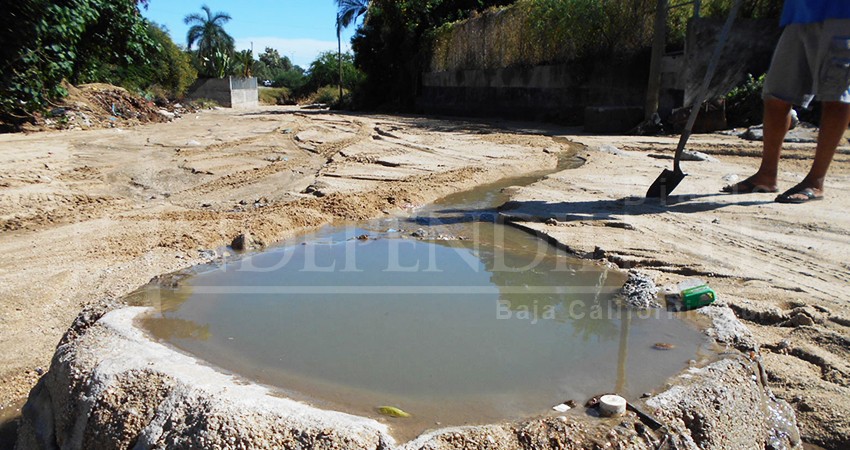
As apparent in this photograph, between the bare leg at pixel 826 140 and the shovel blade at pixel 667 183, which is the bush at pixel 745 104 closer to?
the bare leg at pixel 826 140

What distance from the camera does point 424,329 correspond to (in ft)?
8.30

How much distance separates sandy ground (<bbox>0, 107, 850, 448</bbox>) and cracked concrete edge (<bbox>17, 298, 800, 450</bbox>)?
1.23 ft

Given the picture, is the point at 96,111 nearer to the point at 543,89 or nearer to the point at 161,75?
the point at 543,89

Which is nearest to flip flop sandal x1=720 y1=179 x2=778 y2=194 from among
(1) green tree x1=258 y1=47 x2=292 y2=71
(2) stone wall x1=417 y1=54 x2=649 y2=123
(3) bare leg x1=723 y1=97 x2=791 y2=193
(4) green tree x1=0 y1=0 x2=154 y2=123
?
(3) bare leg x1=723 y1=97 x2=791 y2=193

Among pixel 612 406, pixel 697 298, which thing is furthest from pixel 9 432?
pixel 697 298

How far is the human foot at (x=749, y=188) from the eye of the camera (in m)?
4.94

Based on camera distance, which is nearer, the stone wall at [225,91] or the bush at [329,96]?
the bush at [329,96]

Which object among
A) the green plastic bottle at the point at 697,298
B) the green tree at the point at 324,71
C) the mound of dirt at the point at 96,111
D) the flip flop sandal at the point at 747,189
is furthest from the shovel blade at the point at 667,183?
the green tree at the point at 324,71

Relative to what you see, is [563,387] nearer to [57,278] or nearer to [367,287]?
[367,287]

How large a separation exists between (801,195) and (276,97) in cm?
3891

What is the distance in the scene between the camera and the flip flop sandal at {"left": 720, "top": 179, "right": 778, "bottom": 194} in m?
4.95

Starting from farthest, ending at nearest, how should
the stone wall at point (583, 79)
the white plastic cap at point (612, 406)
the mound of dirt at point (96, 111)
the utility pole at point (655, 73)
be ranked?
the mound of dirt at point (96, 111) → the utility pole at point (655, 73) → the stone wall at point (583, 79) → the white plastic cap at point (612, 406)

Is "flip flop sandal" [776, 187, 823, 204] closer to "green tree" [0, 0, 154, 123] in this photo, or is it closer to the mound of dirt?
"green tree" [0, 0, 154, 123]

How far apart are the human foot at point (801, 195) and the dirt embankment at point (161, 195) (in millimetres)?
2690
